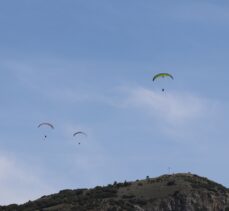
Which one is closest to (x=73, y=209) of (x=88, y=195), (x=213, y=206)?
(x=88, y=195)

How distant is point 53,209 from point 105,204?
35.2 ft

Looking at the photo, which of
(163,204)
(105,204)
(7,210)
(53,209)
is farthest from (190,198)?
(7,210)

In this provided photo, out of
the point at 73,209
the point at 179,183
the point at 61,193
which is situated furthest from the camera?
the point at 61,193

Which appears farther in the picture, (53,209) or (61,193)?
(61,193)

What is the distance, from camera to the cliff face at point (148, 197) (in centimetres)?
15275

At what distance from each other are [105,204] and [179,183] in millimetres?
19797

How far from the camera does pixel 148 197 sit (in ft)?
513

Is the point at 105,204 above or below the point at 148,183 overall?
below

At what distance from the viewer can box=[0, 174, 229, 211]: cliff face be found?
153 meters

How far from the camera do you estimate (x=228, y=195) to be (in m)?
169

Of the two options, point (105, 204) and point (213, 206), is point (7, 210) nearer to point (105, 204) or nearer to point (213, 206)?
point (105, 204)

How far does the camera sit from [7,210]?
163375 millimetres

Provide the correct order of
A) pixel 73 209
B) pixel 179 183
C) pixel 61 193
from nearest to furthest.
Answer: pixel 73 209 → pixel 179 183 → pixel 61 193

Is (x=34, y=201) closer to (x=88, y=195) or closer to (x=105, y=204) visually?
(x=88, y=195)
